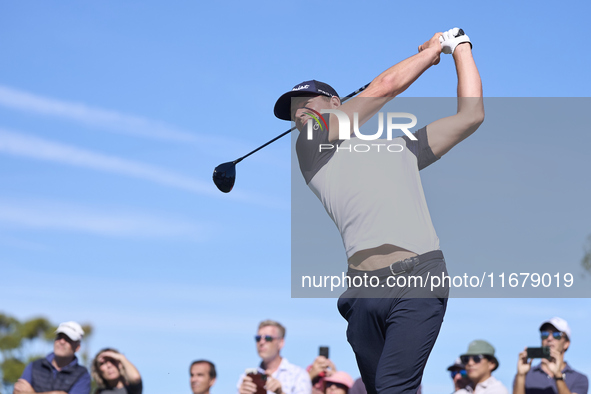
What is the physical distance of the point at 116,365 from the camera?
7.93 metres

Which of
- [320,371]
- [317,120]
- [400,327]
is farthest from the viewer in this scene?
[320,371]

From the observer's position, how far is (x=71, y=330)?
27.0 ft

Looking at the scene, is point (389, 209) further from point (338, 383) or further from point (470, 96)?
point (338, 383)

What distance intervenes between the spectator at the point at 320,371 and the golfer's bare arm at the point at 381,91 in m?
4.94

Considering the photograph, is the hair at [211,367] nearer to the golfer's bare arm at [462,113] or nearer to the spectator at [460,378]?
the spectator at [460,378]

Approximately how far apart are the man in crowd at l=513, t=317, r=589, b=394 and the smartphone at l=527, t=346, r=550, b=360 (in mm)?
41

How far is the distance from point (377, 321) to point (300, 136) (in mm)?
1109

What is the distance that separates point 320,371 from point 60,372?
3069 millimetres

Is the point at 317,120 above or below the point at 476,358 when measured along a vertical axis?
above

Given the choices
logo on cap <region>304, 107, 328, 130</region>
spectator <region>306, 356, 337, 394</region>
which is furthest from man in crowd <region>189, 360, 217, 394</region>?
logo on cap <region>304, 107, 328, 130</region>

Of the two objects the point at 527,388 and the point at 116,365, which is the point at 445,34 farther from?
the point at 116,365

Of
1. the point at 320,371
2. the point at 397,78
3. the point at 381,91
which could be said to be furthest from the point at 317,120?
the point at 320,371

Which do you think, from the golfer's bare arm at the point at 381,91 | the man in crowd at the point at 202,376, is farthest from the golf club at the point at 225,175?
the man in crowd at the point at 202,376

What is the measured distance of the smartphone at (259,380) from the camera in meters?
7.23
